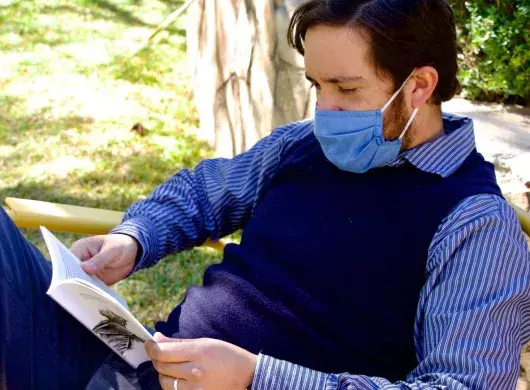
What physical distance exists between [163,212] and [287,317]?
0.54m

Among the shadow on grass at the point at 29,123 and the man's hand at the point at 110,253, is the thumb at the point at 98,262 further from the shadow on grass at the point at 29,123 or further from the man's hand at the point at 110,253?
the shadow on grass at the point at 29,123

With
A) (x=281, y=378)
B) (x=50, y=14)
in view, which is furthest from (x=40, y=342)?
(x=50, y=14)

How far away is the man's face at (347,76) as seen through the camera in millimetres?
1703

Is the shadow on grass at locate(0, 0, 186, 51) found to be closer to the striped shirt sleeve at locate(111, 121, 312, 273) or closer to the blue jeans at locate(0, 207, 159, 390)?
the striped shirt sleeve at locate(111, 121, 312, 273)

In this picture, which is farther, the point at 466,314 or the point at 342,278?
the point at 342,278

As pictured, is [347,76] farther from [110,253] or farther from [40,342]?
[40,342]

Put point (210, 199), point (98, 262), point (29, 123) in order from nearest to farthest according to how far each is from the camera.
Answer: point (98, 262)
point (210, 199)
point (29, 123)

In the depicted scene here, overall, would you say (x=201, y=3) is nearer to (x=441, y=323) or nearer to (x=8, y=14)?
(x=8, y=14)

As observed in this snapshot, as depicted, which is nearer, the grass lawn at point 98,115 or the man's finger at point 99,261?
the man's finger at point 99,261

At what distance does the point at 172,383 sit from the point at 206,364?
9 centimetres

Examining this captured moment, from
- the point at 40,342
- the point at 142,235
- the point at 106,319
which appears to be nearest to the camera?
the point at 106,319

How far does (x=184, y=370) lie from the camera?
1.50 metres

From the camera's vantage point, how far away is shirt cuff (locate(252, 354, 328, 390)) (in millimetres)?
1492

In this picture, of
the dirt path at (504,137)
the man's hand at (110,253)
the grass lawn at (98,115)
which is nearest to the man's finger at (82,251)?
the man's hand at (110,253)
